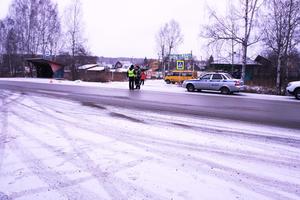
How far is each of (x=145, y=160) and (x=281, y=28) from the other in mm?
22063

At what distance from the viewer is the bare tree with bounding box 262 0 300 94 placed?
21109mm

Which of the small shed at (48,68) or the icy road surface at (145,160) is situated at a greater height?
the small shed at (48,68)

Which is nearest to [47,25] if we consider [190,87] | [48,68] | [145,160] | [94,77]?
[48,68]

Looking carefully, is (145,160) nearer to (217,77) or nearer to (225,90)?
(225,90)

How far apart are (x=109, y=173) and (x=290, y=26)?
22.5 metres

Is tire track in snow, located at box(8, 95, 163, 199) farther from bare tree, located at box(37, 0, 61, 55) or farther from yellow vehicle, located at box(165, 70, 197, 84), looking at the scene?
bare tree, located at box(37, 0, 61, 55)

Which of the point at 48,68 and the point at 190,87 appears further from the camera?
the point at 48,68

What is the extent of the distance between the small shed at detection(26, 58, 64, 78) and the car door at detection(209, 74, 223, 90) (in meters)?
26.1

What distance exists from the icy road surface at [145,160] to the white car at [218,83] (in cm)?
1172

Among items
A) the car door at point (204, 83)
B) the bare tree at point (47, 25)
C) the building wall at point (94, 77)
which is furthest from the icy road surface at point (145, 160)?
the bare tree at point (47, 25)

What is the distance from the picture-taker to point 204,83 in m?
20.2

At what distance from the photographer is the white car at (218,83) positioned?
61.1 ft

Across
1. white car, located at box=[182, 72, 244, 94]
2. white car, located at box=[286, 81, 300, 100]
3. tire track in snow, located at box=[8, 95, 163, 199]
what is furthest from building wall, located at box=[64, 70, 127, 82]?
tire track in snow, located at box=[8, 95, 163, 199]

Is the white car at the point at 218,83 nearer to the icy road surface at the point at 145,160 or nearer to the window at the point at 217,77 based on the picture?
the window at the point at 217,77
